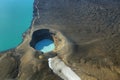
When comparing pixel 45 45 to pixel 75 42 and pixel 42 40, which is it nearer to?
pixel 42 40

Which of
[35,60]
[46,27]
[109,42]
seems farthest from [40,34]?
[109,42]

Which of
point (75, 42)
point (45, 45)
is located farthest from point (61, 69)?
point (45, 45)

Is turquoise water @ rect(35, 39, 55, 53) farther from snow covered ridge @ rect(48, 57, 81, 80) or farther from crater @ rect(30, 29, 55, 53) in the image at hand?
snow covered ridge @ rect(48, 57, 81, 80)

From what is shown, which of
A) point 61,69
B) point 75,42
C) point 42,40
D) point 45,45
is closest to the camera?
point 61,69

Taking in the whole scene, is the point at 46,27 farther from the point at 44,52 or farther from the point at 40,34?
the point at 44,52

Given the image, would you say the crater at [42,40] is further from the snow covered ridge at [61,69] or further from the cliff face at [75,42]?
the snow covered ridge at [61,69]

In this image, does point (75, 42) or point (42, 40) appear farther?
point (42, 40)
